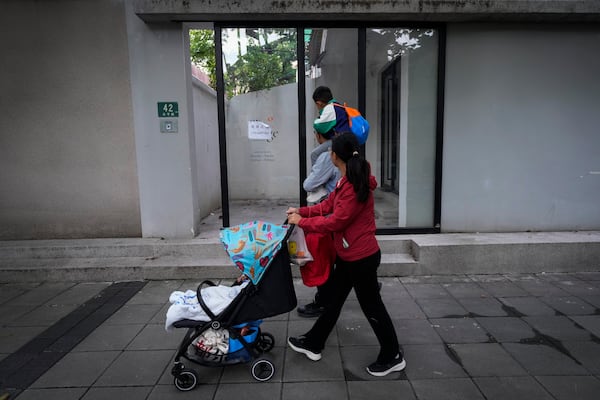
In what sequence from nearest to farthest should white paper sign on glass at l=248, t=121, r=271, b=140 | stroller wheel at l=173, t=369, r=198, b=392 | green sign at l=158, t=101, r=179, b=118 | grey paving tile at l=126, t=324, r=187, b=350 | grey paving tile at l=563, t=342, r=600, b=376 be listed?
stroller wheel at l=173, t=369, r=198, b=392 → grey paving tile at l=563, t=342, r=600, b=376 → grey paving tile at l=126, t=324, r=187, b=350 → green sign at l=158, t=101, r=179, b=118 → white paper sign on glass at l=248, t=121, r=271, b=140

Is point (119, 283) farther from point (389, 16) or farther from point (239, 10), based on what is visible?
point (389, 16)

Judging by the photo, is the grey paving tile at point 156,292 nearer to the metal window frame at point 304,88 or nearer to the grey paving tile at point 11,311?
the grey paving tile at point 11,311

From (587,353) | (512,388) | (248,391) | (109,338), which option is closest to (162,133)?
(109,338)

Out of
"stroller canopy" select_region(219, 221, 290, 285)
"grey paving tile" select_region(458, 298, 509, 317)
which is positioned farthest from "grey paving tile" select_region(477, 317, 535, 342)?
"stroller canopy" select_region(219, 221, 290, 285)

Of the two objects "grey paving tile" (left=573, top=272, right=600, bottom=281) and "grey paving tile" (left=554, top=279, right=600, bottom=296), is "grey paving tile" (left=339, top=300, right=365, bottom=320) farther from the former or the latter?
"grey paving tile" (left=573, top=272, right=600, bottom=281)

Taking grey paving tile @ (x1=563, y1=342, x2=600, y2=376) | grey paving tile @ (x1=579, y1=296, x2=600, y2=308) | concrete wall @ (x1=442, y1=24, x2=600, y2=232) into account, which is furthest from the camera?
concrete wall @ (x1=442, y1=24, x2=600, y2=232)

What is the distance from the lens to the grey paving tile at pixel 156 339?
358cm

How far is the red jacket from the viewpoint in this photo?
290 centimetres

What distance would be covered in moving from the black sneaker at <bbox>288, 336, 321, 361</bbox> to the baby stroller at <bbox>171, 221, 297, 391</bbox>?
0.35 metres

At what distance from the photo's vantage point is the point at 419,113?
5980 millimetres

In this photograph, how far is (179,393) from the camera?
291cm

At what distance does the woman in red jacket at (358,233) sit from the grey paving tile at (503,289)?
2191mm

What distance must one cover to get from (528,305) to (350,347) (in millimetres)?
2257

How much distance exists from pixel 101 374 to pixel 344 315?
2301 millimetres
